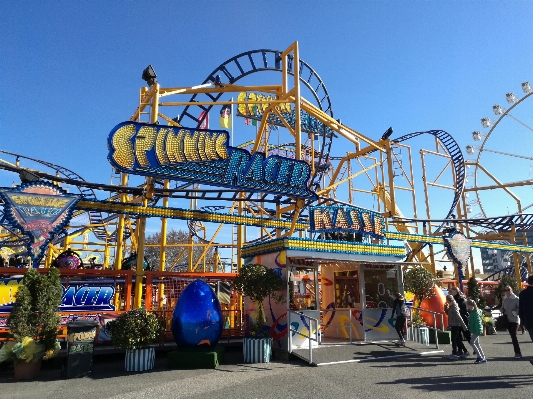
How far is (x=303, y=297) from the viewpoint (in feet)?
47.0

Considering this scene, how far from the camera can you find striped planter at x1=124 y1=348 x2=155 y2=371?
874 centimetres

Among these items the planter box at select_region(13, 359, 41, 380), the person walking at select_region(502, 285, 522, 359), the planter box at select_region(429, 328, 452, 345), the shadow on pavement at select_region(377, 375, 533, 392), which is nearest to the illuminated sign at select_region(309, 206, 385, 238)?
the planter box at select_region(429, 328, 452, 345)

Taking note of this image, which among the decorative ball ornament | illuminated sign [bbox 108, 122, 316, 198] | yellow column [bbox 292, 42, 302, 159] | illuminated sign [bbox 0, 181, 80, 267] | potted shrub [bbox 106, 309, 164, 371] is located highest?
yellow column [bbox 292, 42, 302, 159]

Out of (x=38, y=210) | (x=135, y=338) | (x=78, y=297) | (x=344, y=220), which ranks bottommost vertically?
(x=135, y=338)

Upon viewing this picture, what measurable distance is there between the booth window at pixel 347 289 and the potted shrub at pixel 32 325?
792cm

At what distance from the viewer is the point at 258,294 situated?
10.1m

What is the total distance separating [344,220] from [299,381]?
692 centimetres

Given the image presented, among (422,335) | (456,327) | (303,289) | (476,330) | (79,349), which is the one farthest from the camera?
(303,289)

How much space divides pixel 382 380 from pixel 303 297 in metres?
6.71

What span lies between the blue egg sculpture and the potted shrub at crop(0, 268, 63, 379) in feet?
8.45

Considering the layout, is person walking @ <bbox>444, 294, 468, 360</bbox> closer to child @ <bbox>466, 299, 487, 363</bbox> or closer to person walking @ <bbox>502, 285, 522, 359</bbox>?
child @ <bbox>466, 299, 487, 363</bbox>

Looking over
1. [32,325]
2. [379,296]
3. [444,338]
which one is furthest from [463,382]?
[32,325]

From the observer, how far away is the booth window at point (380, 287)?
41.0 ft

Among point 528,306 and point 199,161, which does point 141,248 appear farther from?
point 528,306
